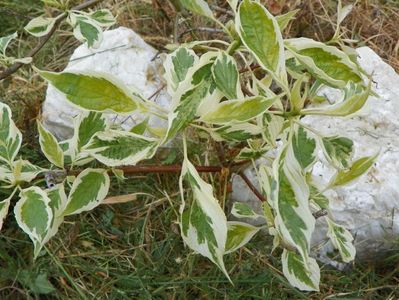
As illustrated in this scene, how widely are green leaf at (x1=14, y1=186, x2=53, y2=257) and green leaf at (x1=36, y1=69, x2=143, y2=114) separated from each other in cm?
25

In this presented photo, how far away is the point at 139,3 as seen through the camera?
2.08 metres

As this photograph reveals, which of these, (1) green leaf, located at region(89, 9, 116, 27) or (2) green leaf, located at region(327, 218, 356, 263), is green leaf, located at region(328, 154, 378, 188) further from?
(1) green leaf, located at region(89, 9, 116, 27)

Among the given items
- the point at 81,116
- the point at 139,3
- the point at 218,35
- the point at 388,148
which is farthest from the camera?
the point at 139,3

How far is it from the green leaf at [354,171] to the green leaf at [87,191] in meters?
0.37

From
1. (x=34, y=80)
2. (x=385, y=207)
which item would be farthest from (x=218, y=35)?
(x=385, y=207)

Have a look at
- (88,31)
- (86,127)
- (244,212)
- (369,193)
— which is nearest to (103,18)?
(88,31)

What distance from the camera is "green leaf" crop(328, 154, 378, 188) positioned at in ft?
3.21

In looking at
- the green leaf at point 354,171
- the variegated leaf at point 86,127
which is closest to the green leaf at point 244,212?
the green leaf at point 354,171

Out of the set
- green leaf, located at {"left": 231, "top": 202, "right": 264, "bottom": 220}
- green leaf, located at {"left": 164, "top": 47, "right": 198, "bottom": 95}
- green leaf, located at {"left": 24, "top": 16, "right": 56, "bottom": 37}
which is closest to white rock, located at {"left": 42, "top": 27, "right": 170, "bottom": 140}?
green leaf, located at {"left": 24, "top": 16, "right": 56, "bottom": 37}

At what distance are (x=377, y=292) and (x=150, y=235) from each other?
53cm

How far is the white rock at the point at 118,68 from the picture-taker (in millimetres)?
1679

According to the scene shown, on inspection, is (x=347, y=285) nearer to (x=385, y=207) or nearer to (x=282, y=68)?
(x=385, y=207)

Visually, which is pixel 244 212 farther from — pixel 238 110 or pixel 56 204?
pixel 238 110

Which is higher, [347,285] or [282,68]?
[282,68]
